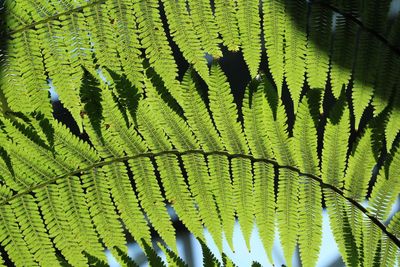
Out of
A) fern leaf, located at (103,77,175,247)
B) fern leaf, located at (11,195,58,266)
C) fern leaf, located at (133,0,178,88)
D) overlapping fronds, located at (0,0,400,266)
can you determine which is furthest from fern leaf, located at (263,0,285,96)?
fern leaf, located at (11,195,58,266)

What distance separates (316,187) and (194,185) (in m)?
0.27

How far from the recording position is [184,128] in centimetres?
119

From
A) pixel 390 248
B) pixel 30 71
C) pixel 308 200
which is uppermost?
pixel 30 71

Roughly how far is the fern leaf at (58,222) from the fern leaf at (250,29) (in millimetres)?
504

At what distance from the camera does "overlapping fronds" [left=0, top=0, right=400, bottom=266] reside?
3.83 feet

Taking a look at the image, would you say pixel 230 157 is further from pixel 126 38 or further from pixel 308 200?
pixel 126 38

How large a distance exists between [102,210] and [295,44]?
0.55m

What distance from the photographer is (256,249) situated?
3145mm

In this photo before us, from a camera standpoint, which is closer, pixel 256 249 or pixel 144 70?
pixel 144 70

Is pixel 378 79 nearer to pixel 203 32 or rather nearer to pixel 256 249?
pixel 203 32

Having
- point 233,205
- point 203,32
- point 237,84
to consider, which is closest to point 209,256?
point 233,205

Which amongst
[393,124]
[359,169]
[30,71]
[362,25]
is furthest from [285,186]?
[30,71]

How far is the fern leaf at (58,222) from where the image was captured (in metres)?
1.17

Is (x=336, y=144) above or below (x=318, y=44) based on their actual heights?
below
